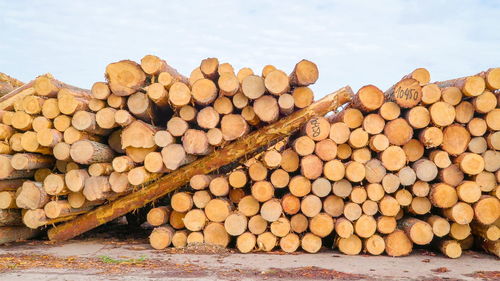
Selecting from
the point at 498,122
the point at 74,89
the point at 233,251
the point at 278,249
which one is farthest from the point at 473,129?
the point at 74,89

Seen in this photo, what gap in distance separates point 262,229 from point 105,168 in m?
2.26

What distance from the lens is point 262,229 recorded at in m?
6.08

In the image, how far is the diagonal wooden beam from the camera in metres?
6.20

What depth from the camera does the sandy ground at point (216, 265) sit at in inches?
186

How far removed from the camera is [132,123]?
5.99 m

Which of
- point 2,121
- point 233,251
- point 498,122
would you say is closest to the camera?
point 498,122

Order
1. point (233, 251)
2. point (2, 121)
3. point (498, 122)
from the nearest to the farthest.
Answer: point (498, 122), point (233, 251), point (2, 121)

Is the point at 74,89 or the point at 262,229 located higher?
the point at 74,89

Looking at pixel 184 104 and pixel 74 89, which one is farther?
pixel 74 89

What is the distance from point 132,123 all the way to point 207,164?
1.17 meters

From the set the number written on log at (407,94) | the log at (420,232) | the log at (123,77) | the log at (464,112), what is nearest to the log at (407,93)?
the number written on log at (407,94)

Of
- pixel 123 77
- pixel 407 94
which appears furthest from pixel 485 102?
pixel 123 77

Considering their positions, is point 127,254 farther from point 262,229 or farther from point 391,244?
point 391,244

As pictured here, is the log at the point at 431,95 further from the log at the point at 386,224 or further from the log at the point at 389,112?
the log at the point at 386,224
